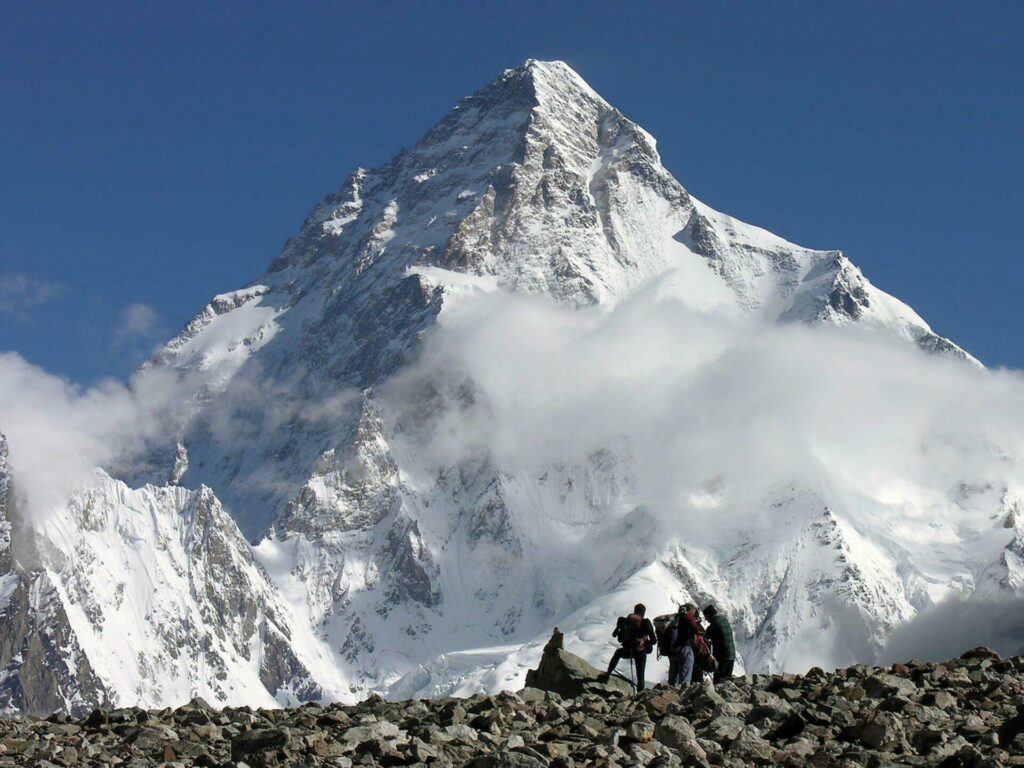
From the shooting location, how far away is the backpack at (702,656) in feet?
146

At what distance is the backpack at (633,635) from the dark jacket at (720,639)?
72.6 inches

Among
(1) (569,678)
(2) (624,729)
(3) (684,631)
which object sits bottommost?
(2) (624,729)

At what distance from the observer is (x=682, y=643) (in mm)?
44562

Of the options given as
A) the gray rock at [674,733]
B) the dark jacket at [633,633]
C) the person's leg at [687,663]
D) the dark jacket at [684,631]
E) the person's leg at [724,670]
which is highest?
the dark jacket at [633,633]

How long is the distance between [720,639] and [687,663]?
1209mm

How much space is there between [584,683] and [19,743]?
1460cm

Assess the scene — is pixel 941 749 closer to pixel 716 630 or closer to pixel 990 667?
pixel 990 667

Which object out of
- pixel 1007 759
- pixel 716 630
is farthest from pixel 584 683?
pixel 1007 759

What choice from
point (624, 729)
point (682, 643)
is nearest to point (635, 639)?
point (682, 643)

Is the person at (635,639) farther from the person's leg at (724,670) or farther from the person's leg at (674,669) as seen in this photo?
the person's leg at (724,670)

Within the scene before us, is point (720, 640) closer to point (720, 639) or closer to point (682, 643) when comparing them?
point (720, 639)

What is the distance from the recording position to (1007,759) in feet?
81.7

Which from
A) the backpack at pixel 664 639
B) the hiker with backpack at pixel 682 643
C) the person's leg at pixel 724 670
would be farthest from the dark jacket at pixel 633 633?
the person's leg at pixel 724 670

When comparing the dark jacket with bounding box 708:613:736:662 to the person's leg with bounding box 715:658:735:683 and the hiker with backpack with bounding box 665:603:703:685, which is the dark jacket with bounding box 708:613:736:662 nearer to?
the person's leg with bounding box 715:658:735:683
